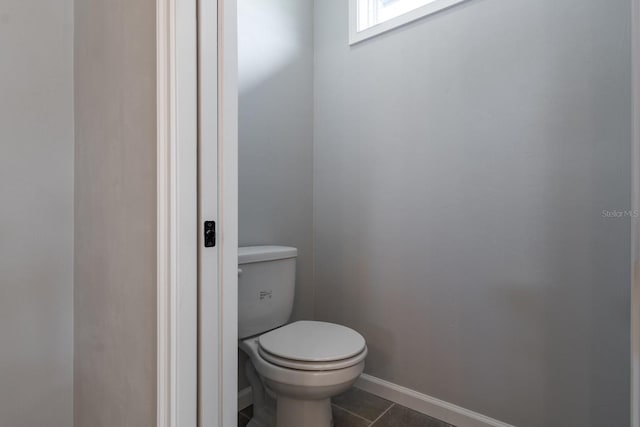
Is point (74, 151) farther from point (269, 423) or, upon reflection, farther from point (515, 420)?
point (515, 420)

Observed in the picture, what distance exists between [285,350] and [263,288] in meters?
0.36

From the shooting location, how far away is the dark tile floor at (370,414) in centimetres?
160

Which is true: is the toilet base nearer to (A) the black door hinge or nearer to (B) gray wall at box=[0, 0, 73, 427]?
(B) gray wall at box=[0, 0, 73, 427]

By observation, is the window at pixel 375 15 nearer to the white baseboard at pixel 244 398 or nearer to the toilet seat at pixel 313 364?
the toilet seat at pixel 313 364

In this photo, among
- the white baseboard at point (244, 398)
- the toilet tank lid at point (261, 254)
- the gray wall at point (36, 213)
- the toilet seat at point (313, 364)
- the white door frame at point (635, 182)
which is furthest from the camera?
the white baseboard at point (244, 398)

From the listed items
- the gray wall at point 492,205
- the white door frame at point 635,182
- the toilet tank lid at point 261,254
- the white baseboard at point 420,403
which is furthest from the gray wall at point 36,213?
the white door frame at point 635,182

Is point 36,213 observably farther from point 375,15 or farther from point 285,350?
point 375,15

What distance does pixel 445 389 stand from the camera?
162cm

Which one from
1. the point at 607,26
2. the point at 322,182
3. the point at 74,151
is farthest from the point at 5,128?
the point at 607,26

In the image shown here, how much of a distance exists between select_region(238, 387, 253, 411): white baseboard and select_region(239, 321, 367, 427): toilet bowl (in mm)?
303

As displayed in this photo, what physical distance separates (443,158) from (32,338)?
69.9 inches

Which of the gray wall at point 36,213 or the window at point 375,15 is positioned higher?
the window at point 375,15

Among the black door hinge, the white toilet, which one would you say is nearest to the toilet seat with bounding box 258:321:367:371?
the white toilet

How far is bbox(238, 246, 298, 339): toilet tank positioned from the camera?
1.53 m
